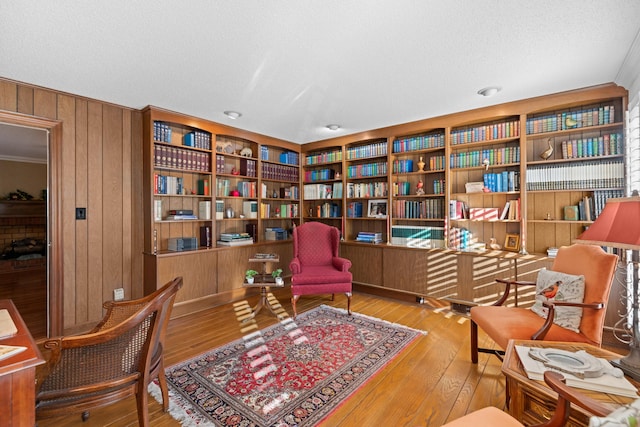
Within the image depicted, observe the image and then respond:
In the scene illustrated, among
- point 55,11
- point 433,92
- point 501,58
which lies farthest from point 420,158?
point 55,11

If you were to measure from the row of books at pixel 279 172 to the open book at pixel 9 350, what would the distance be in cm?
373

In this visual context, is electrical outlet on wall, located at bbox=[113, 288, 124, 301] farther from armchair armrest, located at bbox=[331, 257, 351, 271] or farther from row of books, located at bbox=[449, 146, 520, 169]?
row of books, located at bbox=[449, 146, 520, 169]

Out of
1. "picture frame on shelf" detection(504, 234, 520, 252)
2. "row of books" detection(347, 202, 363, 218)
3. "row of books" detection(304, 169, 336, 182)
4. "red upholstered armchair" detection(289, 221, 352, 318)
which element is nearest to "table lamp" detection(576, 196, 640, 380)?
"picture frame on shelf" detection(504, 234, 520, 252)

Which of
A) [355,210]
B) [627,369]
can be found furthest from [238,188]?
[627,369]

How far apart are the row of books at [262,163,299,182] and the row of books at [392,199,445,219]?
1925 mm

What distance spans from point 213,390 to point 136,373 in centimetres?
69

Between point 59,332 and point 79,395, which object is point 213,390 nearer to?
point 79,395

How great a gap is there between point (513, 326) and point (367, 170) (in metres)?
3.04

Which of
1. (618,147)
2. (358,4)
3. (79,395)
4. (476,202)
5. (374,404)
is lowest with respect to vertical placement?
(374,404)

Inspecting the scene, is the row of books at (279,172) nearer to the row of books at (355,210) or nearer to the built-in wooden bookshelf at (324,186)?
the built-in wooden bookshelf at (324,186)

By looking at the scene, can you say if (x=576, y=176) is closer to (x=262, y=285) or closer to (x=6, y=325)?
(x=262, y=285)

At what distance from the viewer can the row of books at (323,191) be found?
16.0 ft

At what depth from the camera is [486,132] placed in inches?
138

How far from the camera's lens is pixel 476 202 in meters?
3.78
